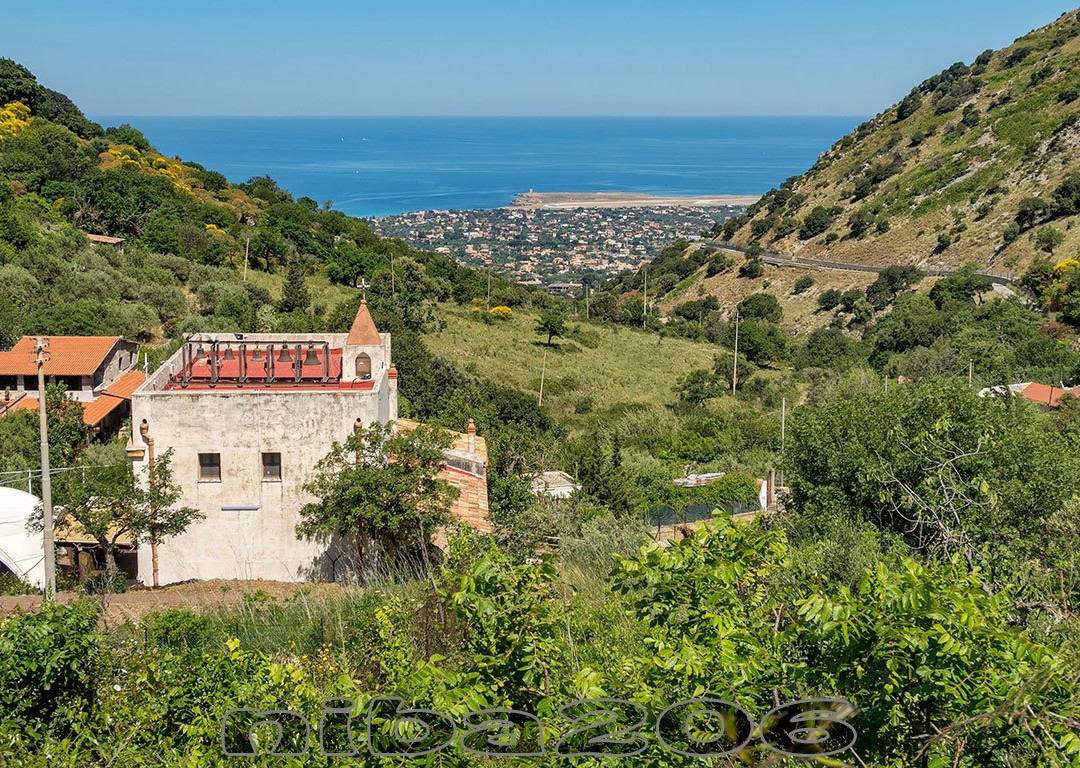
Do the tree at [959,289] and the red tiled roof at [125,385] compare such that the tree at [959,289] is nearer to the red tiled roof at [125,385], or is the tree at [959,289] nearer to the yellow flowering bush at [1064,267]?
the yellow flowering bush at [1064,267]

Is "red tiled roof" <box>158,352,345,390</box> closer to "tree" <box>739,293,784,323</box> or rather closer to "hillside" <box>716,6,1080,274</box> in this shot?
"tree" <box>739,293,784,323</box>

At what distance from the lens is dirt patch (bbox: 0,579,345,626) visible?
1178 centimetres

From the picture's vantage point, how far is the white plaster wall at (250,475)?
1596 cm

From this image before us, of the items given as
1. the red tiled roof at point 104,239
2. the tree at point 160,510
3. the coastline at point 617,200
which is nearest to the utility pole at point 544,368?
the tree at point 160,510

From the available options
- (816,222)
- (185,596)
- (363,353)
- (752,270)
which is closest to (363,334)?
(363,353)

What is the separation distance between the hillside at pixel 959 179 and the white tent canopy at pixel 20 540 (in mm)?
49669

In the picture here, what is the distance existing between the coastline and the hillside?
91992mm

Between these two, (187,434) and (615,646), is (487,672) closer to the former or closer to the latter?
(615,646)

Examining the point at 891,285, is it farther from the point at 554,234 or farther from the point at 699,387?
the point at 554,234

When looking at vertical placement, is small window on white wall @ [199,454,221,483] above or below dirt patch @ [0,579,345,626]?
above

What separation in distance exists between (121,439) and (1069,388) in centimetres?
3102

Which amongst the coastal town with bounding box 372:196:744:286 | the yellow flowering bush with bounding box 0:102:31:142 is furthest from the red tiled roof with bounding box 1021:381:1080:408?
the coastal town with bounding box 372:196:744:286

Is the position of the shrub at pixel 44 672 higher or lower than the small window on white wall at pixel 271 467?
higher

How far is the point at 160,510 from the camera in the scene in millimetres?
15586
